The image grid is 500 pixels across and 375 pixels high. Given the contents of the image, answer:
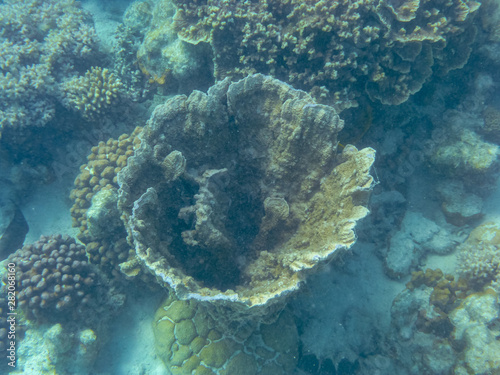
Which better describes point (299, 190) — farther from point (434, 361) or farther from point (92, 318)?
point (92, 318)

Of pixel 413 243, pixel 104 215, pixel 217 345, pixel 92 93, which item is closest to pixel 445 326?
pixel 413 243

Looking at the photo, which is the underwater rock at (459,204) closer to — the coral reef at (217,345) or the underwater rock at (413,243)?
the underwater rock at (413,243)

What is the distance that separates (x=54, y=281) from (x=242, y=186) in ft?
10.3

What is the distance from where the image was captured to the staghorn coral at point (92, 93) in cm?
526

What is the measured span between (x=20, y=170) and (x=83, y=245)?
2441mm

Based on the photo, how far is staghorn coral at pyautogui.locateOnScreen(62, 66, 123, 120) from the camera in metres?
5.26

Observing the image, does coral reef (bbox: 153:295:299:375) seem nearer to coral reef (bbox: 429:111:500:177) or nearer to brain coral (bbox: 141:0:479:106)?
brain coral (bbox: 141:0:479:106)

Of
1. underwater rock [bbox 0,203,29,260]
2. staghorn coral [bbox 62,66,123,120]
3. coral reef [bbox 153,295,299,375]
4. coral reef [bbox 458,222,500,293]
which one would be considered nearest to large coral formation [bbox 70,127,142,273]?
staghorn coral [bbox 62,66,123,120]

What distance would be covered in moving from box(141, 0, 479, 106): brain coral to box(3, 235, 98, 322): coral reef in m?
3.69

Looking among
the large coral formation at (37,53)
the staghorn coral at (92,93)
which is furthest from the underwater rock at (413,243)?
the large coral formation at (37,53)

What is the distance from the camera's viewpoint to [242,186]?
405 centimetres

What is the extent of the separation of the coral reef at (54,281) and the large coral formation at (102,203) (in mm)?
264

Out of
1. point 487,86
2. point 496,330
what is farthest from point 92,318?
point 487,86

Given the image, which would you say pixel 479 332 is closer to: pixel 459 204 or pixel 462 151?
pixel 459 204
